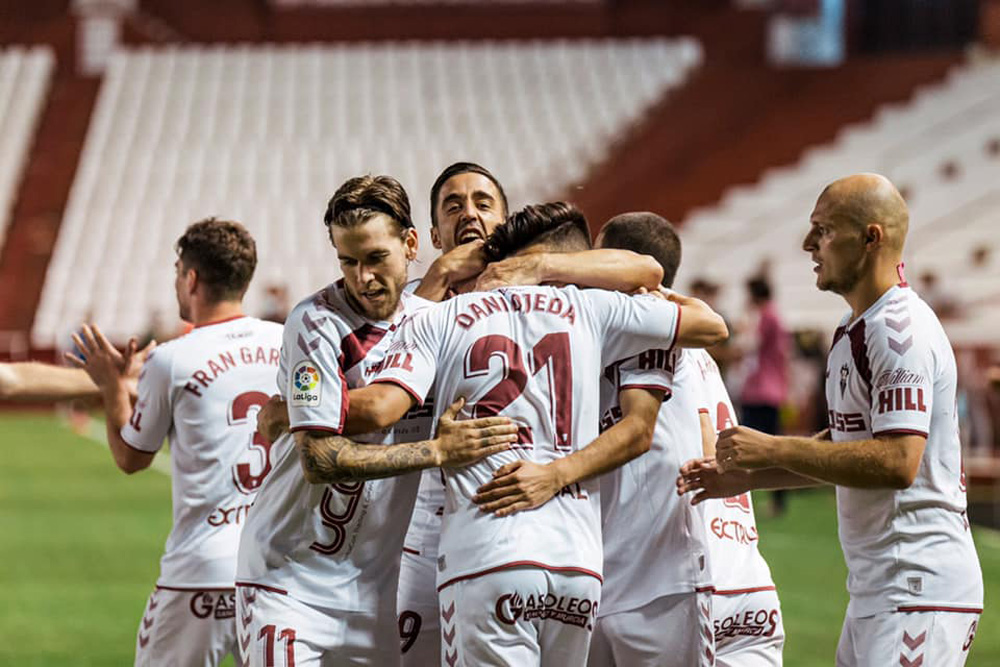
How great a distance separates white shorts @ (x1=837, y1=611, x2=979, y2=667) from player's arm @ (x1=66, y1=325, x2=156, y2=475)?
272 cm

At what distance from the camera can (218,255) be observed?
5688 millimetres

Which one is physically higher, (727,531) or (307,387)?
(307,387)

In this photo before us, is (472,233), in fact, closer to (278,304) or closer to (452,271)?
(452,271)

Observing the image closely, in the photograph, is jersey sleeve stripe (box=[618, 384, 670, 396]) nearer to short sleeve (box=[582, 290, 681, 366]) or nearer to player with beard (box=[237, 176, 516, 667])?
short sleeve (box=[582, 290, 681, 366])

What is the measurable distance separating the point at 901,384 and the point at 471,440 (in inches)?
50.9

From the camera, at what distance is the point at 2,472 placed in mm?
18688

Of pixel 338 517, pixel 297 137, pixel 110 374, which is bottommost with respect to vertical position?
pixel 338 517

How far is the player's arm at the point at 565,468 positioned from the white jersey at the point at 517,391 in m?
0.03

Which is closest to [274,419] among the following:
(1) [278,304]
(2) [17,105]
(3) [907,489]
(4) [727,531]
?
(4) [727,531]

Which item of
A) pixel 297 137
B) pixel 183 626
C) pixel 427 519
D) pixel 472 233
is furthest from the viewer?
pixel 297 137

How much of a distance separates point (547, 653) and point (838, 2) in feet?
115

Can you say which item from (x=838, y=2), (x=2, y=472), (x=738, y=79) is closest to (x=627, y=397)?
(x=2, y=472)

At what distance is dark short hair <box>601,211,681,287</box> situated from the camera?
17.3 ft

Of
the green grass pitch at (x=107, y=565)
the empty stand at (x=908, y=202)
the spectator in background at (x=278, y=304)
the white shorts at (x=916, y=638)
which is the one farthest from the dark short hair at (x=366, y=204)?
the empty stand at (x=908, y=202)
